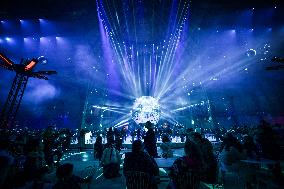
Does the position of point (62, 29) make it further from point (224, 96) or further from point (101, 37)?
point (224, 96)

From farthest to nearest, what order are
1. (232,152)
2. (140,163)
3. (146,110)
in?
1. (146,110)
2. (232,152)
3. (140,163)

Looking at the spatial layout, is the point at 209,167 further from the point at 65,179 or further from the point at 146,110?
the point at 146,110

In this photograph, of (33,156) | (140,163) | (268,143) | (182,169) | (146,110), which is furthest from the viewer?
(146,110)

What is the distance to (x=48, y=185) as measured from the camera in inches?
136

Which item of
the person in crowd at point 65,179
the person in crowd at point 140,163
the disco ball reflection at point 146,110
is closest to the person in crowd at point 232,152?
the person in crowd at point 140,163

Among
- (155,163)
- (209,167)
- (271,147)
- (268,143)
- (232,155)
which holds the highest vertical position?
(268,143)

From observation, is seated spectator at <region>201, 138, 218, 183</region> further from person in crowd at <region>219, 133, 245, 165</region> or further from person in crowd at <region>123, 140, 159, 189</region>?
person in crowd at <region>123, 140, 159, 189</region>

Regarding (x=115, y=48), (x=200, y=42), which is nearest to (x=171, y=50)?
(x=200, y=42)

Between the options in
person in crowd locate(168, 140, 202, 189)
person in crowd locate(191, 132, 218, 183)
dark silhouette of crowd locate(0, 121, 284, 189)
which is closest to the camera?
dark silhouette of crowd locate(0, 121, 284, 189)

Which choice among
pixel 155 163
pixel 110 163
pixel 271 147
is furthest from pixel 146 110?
pixel 155 163

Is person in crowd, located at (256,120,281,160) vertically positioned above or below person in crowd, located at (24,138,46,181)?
above

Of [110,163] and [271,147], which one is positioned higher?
[271,147]

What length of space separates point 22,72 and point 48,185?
31.6 feet

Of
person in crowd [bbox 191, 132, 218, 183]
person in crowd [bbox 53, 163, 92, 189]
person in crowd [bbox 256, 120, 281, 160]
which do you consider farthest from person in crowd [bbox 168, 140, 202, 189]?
person in crowd [bbox 256, 120, 281, 160]
